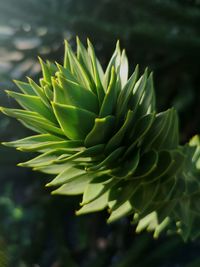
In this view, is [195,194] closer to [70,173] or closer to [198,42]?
[70,173]

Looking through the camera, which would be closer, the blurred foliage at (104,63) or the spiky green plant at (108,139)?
the spiky green plant at (108,139)

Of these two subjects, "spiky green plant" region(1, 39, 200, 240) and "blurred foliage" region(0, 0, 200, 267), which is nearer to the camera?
"spiky green plant" region(1, 39, 200, 240)

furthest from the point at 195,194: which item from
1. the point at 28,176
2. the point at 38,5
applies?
the point at 28,176

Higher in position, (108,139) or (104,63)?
(108,139)

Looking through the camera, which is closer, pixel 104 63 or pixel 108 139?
pixel 108 139
